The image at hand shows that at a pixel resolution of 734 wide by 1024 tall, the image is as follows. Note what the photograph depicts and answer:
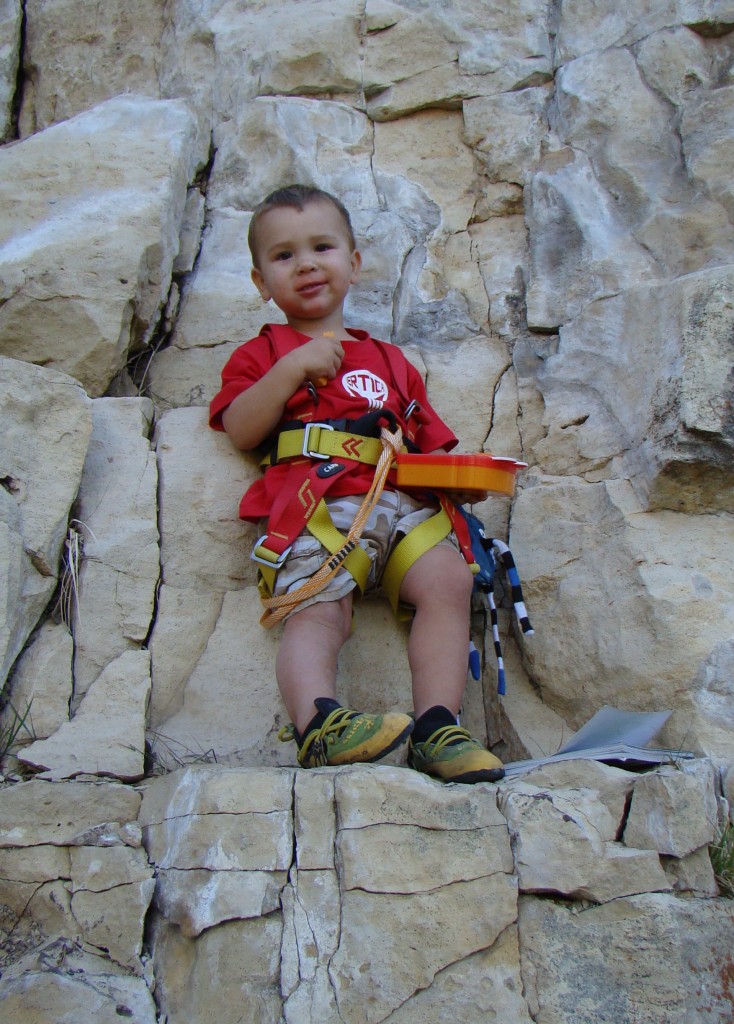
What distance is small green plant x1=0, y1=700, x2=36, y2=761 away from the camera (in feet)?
6.88

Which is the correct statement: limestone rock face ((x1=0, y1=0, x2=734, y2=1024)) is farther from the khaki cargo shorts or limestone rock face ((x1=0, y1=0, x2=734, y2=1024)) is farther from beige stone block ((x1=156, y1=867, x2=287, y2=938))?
the khaki cargo shorts

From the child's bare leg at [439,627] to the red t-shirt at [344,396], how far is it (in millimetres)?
260

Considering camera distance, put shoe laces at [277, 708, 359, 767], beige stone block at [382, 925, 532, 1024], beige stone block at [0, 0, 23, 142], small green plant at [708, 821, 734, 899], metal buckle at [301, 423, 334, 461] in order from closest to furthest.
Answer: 1. beige stone block at [382, 925, 532, 1024]
2. small green plant at [708, 821, 734, 899]
3. shoe laces at [277, 708, 359, 767]
4. metal buckle at [301, 423, 334, 461]
5. beige stone block at [0, 0, 23, 142]

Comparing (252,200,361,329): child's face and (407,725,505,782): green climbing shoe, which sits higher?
(252,200,361,329): child's face

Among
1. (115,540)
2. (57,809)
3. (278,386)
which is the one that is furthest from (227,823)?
(278,386)

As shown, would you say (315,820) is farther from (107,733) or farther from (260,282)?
(260,282)

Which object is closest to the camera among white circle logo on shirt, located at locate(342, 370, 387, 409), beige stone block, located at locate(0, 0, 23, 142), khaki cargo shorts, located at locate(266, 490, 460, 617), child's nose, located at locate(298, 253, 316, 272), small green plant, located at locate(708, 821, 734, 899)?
small green plant, located at locate(708, 821, 734, 899)

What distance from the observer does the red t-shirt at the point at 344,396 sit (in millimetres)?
2479

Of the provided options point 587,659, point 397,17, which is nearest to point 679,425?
point 587,659

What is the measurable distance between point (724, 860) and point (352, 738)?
2.31ft

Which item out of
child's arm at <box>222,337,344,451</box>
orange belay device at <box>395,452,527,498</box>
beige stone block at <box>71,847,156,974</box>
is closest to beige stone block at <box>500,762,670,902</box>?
beige stone block at <box>71,847,156,974</box>

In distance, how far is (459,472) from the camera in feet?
7.73

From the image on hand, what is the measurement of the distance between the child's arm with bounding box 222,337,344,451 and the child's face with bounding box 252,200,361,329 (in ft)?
0.83

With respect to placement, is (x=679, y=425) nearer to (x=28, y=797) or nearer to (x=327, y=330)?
(x=327, y=330)
